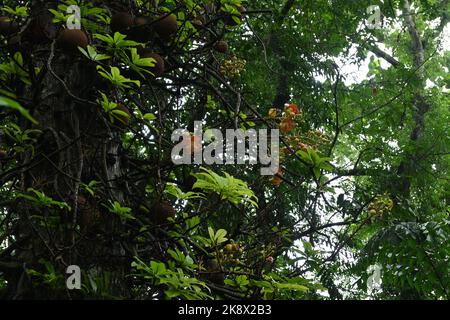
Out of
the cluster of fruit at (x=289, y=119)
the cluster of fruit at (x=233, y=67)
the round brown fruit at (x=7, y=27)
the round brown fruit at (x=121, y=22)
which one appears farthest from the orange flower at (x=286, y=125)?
the round brown fruit at (x=7, y=27)

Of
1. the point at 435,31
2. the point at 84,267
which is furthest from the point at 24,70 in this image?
the point at 435,31

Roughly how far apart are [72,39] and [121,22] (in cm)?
32

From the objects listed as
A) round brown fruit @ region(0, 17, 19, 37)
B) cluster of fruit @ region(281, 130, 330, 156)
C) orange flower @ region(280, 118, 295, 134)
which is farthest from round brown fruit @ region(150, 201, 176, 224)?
round brown fruit @ region(0, 17, 19, 37)

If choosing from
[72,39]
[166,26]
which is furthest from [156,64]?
[72,39]

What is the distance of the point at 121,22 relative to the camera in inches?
101

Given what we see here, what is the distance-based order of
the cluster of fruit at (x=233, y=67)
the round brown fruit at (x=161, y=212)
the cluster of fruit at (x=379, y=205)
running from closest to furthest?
1. the round brown fruit at (x=161, y=212)
2. the cluster of fruit at (x=379, y=205)
3. the cluster of fruit at (x=233, y=67)

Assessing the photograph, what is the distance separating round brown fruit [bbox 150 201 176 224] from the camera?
247cm

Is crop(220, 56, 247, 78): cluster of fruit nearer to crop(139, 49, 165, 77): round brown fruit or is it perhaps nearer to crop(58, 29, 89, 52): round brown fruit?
crop(139, 49, 165, 77): round brown fruit

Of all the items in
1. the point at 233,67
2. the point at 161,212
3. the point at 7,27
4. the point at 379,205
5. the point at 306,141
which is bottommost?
the point at 161,212

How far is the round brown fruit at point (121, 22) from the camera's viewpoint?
8.44 feet

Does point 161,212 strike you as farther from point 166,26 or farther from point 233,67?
point 233,67

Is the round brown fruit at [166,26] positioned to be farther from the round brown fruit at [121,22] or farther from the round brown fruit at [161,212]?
the round brown fruit at [161,212]

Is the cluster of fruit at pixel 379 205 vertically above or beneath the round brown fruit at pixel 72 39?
beneath

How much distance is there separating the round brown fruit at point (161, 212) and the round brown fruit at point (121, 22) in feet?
2.45
